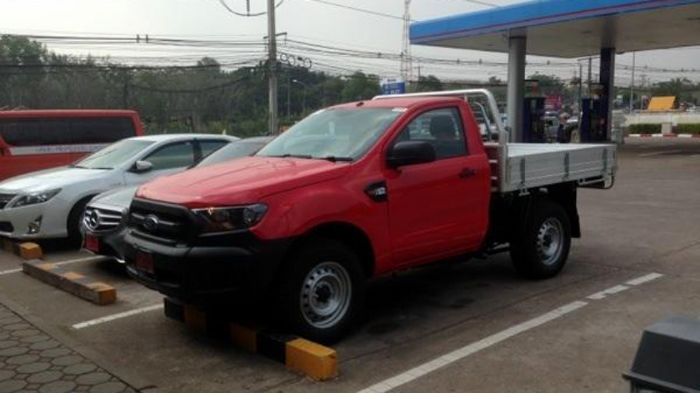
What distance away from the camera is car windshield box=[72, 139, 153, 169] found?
9758mm

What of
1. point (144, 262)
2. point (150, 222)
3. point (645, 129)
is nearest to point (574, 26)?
point (150, 222)

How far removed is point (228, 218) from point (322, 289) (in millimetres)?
923

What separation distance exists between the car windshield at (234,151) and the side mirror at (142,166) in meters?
1.11

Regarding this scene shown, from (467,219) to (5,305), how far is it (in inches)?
174

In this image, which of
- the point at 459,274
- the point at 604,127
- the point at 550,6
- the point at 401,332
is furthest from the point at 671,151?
the point at 401,332

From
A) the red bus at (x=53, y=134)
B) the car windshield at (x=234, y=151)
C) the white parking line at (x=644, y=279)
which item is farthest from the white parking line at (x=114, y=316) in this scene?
the red bus at (x=53, y=134)

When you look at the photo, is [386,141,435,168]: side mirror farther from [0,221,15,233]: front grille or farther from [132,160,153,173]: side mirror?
[0,221,15,233]: front grille

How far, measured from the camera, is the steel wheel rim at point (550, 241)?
7.00 m

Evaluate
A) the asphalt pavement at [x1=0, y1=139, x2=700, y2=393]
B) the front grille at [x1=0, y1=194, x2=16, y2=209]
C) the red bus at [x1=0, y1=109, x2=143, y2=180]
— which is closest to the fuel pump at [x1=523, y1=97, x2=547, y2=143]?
the red bus at [x1=0, y1=109, x2=143, y2=180]

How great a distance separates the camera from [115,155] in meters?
9.96

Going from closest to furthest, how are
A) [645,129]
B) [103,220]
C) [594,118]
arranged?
[103,220] < [594,118] < [645,129]

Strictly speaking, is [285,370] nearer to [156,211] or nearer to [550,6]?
[156,211]

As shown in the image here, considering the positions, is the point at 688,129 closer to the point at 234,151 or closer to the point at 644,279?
the point at 644,279

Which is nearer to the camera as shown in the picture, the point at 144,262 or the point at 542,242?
the point at 144,262
